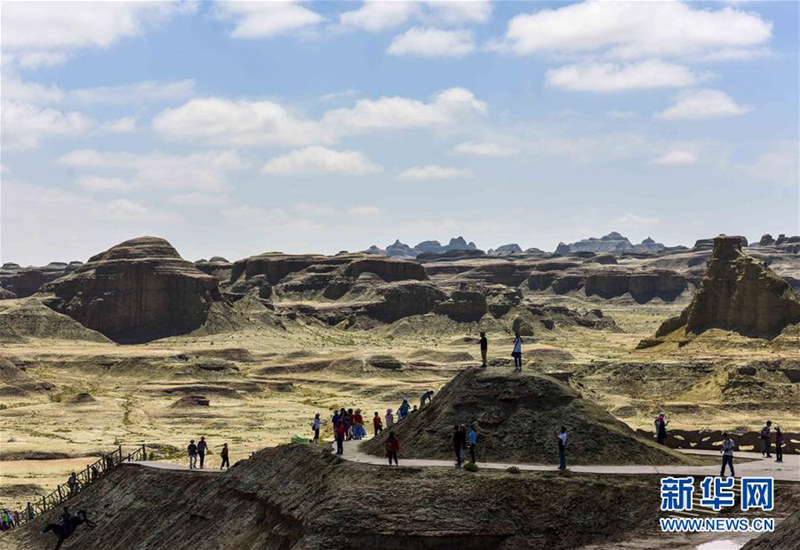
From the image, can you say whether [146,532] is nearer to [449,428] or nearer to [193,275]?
[449,428]

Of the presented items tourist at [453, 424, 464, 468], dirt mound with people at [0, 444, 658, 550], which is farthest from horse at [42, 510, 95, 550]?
tourist at [453, 424, 464, 468]

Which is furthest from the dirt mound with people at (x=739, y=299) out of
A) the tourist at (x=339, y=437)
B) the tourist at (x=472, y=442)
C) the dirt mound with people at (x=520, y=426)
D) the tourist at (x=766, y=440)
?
the tourist at (x=472, y=442)

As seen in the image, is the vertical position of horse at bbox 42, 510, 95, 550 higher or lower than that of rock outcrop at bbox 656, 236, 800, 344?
lower

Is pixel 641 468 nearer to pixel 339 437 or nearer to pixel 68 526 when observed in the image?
pixel 339 437

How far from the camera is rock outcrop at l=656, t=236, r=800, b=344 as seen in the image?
102062mm

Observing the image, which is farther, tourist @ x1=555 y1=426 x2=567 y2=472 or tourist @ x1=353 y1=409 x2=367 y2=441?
tourist @ x1=353 y1=409 x2=367 y2=441

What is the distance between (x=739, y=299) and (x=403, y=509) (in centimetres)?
8285

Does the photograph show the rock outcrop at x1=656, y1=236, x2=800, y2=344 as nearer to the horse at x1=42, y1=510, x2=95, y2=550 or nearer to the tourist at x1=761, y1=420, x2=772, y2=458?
the tourist at x1=761, y1=420, x2=772, y2=458

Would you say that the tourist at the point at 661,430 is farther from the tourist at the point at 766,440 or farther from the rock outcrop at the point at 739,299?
the rock outcrop at the point at 739,299

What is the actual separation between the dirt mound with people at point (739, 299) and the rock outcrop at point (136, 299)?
2787 inches

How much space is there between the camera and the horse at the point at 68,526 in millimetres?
41000

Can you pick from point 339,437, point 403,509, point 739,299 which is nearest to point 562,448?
point 403,509

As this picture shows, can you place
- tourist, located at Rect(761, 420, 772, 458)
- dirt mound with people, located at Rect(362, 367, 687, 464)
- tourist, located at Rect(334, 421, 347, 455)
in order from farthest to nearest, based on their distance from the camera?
1. tourist, located at Rect(761, 420, 772, 458)
2. tourist, located at Rect(334, 421, 347, 455)
3. dirt mound with people, located at Rect(362, 367, 687, 464)

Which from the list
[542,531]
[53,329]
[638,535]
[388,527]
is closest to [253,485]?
[388,527]
